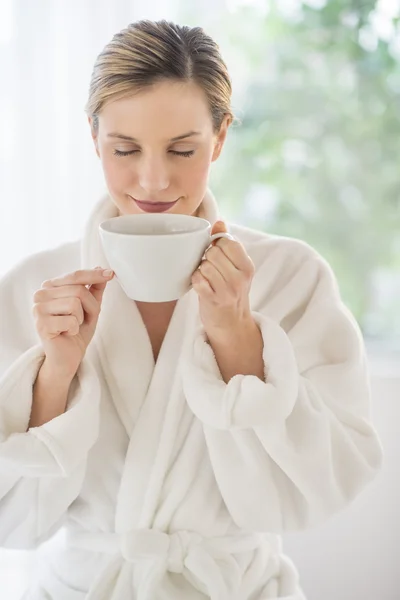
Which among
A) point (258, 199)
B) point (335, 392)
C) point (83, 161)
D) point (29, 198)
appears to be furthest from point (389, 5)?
point (335, 392)

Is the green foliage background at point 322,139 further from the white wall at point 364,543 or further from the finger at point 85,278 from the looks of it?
the finger at point 85,278

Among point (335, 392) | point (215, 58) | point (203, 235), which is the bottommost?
point (335, 392)

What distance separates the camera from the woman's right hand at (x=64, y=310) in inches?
47.6

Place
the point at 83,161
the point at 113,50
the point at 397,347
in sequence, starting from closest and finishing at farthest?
the point at 113,50 → the point at 83,161 → the point at 397,347

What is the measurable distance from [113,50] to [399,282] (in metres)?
1.28

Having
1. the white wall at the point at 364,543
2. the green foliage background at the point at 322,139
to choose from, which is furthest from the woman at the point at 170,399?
the green foliage background at the point at 322,139

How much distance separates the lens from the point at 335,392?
4.47 feet

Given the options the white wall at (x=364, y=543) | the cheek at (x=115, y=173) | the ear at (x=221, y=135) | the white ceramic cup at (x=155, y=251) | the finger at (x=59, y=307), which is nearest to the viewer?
the white ceramic cup at (x=155, y=251)

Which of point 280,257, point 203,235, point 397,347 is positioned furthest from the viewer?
point 397,347

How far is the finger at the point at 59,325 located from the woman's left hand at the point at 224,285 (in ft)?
0.63

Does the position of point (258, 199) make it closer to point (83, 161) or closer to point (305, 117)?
point (305, 117)

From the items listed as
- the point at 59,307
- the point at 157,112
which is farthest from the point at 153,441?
the point at 157,112

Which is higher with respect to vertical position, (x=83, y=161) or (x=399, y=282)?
(x=83, y=161)

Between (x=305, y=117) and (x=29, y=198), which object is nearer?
(x=29, y=198)
